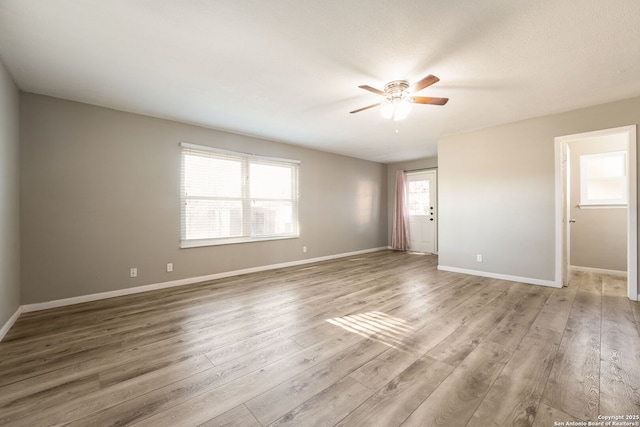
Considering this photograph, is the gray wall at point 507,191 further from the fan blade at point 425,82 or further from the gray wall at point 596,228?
the fan blade at point 425,82

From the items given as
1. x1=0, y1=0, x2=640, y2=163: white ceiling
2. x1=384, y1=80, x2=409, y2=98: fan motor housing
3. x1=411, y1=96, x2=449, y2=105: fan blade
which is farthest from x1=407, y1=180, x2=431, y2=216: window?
x1=384, y1=80, x2=409, y2=98: fan motor housing

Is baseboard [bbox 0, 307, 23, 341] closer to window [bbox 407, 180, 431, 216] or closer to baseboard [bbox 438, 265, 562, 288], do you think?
baseboard [bbox 438, 265, 562, 288]

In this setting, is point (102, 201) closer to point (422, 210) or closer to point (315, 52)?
point (315, 52)

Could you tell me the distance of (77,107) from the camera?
3.21 metres

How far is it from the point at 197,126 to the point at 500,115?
4.68 m

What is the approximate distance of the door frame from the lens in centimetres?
315

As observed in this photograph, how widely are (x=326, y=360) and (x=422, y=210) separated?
5.83 metres

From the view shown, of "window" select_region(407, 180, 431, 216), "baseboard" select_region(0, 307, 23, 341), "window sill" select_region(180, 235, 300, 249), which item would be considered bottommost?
"baseboard" select_region(0, 307, 23, 341)

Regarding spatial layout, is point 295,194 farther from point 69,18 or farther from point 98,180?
point 69,18

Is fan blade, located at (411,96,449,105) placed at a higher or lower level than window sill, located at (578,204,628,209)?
higher

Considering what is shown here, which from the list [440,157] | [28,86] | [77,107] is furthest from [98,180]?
[440,157]

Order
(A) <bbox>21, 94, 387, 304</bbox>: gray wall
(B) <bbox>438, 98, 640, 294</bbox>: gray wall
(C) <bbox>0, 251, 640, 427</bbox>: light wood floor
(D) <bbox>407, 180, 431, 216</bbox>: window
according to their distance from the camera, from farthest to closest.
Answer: (D) <bbox>407, 180, 431, 216</bbox>: window < (B) <bbox>438, 98, 640, 294</bbox>: gray wall < (A) <bbox>21, 94, 387, 304</bbox>: gray wall < (C) <bbox>0, 251, 640, 427</bbox>: light wood floor

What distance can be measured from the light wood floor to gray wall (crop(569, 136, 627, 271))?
52.5 inches

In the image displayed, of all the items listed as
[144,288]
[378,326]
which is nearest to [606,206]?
[378,326]
